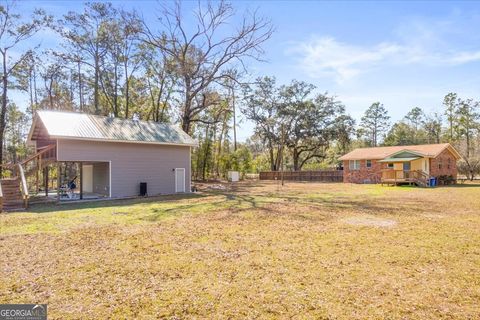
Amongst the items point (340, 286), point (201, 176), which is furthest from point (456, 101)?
point (340, 286)

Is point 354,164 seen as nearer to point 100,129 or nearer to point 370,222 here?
point 370,222

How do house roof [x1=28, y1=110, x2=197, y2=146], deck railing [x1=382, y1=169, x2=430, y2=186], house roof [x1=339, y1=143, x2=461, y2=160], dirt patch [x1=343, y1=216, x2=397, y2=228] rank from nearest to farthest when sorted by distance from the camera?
dirt patch [x1=343, y1=216, x2=397, y2=228] < house roof [x1=28, y1=110, x2=197, y2=146] < deck railing [x1=382, y1=169, x2=430, y2=186] < house roof [x1=339, y1=143, x2=461, y2=160]

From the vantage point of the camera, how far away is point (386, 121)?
172 feet

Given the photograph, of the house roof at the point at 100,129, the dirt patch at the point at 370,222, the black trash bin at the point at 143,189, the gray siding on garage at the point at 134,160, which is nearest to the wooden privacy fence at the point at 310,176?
the gray siding on garage at the point at 134,160

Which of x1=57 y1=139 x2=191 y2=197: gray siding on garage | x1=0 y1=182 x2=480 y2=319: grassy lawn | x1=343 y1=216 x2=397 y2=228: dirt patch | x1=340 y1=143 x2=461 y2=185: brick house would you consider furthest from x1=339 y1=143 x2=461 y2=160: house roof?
x1=343 y1=216 x2=397 y2=228: dirt patch

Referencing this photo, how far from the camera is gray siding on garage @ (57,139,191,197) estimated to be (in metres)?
14.7

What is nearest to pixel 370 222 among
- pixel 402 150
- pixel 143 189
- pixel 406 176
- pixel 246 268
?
pixel 246 268

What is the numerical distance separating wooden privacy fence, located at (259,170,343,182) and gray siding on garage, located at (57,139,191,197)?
62.7ft

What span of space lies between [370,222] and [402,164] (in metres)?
20.6

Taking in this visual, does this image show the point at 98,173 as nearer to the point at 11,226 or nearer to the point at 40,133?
the point at 40,133

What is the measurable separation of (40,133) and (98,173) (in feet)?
12.6
